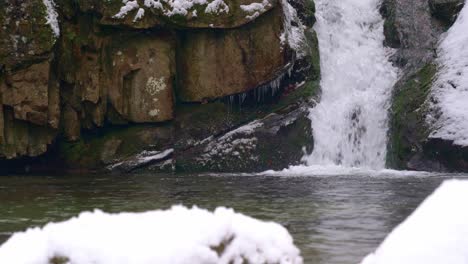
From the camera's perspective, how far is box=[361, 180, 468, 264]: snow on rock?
2.67 meters

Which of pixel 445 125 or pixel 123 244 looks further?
pixel 445 125

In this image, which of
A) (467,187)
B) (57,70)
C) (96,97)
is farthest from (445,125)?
(467,187)

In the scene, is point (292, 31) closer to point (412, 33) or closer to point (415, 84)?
point (415, 84)

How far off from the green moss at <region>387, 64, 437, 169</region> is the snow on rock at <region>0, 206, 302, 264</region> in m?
14.5

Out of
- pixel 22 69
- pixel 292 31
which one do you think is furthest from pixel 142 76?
pixel 292 31

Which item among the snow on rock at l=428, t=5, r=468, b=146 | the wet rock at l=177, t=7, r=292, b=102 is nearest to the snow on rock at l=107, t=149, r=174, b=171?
the wet rock at l=177, t=7, r=292, b=102

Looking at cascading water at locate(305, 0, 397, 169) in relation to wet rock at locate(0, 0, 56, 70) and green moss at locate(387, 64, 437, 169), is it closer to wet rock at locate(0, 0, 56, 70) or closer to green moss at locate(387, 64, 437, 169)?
green moss at locate(387, 64, 437, 169)

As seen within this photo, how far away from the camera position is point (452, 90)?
57.3ft

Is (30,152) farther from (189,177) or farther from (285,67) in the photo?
(285,67)

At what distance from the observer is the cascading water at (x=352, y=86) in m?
18.5

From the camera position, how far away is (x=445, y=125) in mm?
16656

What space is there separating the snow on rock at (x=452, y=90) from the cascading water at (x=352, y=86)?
6.15 ft

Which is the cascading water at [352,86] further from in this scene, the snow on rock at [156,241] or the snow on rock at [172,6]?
the snow on rock at [156,241]

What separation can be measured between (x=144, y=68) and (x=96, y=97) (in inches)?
64.0
